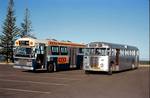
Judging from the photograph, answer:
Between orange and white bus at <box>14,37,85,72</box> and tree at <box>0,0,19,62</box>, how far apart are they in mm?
25818

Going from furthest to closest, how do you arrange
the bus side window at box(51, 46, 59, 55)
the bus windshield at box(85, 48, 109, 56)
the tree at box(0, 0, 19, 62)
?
1. the tree at box(0, 0, 19, 62)
2. the bus side window at box(51, 46, 59, 55)
3. the bus windshield at box(85, 48, 109, 56)

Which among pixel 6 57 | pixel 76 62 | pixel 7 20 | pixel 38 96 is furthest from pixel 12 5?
pixel 38 96

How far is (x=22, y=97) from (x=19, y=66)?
42.3 feet

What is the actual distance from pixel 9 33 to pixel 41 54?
1144 inches

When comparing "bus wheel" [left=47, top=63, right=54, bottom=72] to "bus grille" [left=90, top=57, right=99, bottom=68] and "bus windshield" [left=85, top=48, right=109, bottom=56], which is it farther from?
"bus grille" [left=90, top=57, right=99, bottom=68]

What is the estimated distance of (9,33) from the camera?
172 feet

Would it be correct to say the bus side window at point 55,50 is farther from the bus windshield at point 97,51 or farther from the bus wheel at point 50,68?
the bus windshield at point 97,51

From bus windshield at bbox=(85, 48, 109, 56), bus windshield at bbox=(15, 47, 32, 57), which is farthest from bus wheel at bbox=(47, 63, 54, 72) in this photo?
bus windshield at bbox=(85, 48, 109, 56)

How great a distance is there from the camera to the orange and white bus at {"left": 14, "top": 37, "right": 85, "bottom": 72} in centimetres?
2411

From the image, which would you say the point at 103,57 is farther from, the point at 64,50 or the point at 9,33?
the point at 9,33

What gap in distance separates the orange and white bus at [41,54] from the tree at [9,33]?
25818 millimetres

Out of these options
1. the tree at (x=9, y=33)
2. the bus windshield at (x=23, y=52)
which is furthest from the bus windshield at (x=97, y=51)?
the tree at (x=9, y=33)

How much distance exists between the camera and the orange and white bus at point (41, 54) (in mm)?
24109

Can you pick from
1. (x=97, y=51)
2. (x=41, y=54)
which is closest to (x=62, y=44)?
(x=41, y=54)
